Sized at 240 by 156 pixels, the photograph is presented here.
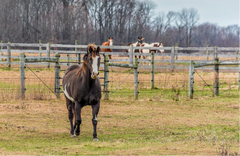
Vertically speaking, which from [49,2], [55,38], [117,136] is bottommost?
[117,136]

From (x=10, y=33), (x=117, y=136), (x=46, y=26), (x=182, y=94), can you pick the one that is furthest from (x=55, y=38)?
(x=117, y=136)

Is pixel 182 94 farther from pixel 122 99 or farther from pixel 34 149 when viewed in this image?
pixel 34 149

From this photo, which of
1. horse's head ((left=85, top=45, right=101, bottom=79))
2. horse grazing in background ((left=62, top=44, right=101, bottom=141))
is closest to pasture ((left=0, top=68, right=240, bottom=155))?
horse grazing in background ((left=62, top=44, right=101, bottom=141))

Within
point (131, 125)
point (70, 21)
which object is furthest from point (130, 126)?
point (70, 21)

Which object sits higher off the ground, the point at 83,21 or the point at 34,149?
the point at 83,21

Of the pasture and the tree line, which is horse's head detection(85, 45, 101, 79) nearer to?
the pasture

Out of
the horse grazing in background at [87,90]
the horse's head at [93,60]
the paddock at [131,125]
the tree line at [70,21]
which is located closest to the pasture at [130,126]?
the paddock at [131,125]

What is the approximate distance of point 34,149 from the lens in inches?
237

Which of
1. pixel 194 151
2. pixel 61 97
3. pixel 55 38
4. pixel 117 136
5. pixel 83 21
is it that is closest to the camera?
pixel 194 151

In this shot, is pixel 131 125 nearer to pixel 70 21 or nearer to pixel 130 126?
pixel 130 126

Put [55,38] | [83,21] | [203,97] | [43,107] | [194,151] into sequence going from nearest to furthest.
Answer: [194,151] → [43,107] → [203,97] → [55,38] → [83,21]

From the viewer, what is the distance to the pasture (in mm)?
6047

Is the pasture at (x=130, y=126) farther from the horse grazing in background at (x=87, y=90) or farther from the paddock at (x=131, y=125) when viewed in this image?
the horse grazing in background at (x=87, y=90)

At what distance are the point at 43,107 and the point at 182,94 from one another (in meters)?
6.54
